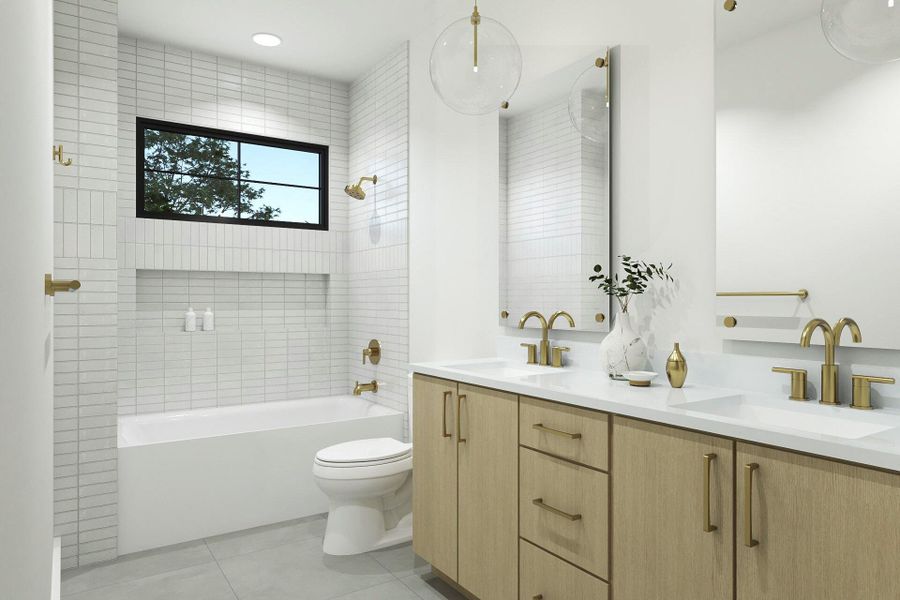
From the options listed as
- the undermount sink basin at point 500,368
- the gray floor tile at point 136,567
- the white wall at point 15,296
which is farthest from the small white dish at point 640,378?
the gray floor tile at point 136,567

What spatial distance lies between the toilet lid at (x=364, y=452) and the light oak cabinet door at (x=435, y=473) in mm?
287

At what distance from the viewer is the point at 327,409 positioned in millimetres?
4047

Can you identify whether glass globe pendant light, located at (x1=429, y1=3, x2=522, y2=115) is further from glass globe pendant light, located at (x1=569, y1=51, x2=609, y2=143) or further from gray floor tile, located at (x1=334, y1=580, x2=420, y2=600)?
gray floor tile, located at (x1=334, y1=580, x2=420, y2=600)

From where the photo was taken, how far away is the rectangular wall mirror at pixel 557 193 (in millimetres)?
2322

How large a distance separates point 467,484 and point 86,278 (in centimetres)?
202

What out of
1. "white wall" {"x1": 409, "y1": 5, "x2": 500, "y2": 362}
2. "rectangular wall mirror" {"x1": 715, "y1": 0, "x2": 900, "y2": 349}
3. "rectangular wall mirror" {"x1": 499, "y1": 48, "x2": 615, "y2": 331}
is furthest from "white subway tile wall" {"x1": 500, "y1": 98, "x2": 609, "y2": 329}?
"rectangular wall mirror" {"x1": 715, "y1": 0, "x2": 900, "y2": 349}

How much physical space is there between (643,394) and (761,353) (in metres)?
0.38

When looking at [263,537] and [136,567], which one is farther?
[263,537]

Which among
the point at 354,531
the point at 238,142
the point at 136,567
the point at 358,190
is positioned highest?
the point at 238,142

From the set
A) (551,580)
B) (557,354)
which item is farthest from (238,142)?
(551,580)

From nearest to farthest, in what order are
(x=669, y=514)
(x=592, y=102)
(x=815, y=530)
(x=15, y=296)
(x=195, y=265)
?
1. (x=15, y=296)
2. (x=815, y=530)
3. (x=669, y=514)
4. (x=592, y=102)
5. (x=195, y=265)

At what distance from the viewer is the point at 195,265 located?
371cm

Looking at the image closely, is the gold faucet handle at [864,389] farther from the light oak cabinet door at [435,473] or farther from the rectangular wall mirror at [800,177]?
the light oak cabinet door at [435,473]

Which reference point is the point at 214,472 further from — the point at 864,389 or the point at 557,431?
the point at 864,389
